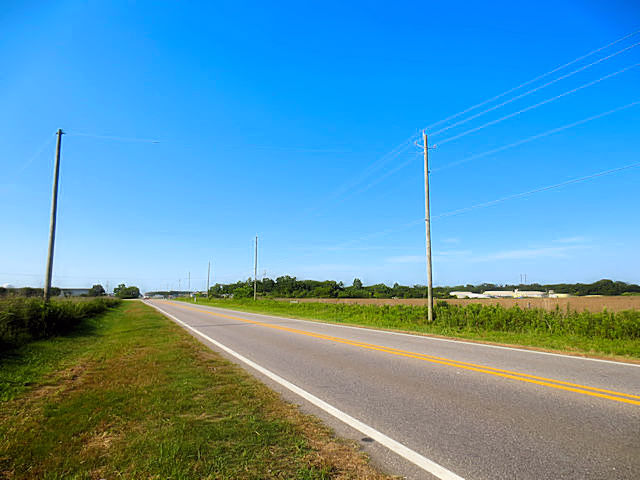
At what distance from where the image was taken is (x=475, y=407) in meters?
5.15

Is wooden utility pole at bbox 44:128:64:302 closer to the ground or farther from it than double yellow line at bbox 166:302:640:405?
farther from it

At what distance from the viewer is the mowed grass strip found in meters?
3.40

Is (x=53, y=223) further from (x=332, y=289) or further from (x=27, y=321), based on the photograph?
(x=332, y=289)

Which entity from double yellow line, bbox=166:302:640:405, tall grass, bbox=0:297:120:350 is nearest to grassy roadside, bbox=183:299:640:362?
double yellow line, bbox=166:302:640:405

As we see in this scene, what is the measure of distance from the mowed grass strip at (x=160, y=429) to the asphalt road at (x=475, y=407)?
0.59 m

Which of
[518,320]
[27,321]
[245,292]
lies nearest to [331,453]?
[27,321]

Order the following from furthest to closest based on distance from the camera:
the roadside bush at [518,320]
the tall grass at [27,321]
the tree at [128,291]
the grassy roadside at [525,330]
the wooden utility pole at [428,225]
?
the tree at [128,291] < the wooden utility pole at [428,225] < the roadside bush at [518,320] < the tall grass at [27,321] < the grassy roadside at [525,330]

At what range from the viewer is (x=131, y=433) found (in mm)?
4223

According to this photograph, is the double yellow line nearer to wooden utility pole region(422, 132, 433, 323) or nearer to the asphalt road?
the asphalt road

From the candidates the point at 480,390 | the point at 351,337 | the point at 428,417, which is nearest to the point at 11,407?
the point at 428,417

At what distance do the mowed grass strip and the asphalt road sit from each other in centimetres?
59

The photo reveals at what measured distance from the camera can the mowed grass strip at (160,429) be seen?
3396 millimetres

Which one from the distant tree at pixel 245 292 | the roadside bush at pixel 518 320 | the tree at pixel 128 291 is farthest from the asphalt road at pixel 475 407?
the tree at pixel 128 291

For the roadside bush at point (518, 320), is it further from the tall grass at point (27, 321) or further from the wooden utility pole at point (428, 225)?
the tall grass at point (27, 321)
